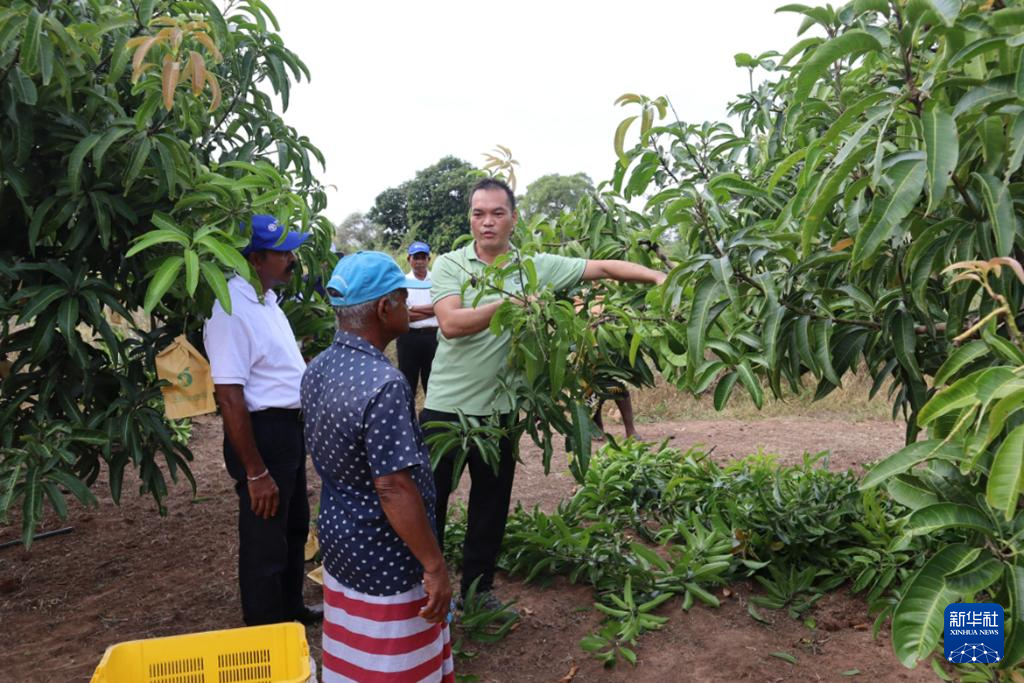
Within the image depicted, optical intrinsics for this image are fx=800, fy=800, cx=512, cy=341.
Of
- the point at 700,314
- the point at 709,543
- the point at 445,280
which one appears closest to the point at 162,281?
the point at 445,280

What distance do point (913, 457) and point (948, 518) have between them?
0.10 m

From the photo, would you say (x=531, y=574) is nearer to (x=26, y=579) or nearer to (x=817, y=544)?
(x=817, y=544)

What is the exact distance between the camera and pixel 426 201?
18.6 m

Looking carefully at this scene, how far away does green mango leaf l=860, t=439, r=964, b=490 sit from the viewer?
45.2 inches

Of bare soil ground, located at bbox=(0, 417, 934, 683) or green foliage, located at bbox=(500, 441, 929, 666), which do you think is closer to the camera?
bare soil ground, located at bbox=(0, 417, 934, 683)

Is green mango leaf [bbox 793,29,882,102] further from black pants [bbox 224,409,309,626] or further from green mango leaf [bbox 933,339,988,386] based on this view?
black pants [bbox 224,409,309,626]

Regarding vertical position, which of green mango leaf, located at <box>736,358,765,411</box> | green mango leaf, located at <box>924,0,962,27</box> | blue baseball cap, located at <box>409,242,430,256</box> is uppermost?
green mango leaf, located at <box>924,0,962,27</box>

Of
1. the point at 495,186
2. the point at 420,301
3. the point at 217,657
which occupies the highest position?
the point at 495,186

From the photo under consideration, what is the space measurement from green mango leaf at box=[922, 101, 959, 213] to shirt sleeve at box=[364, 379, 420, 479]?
1035 millimetres

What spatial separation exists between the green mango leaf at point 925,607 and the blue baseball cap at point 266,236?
187cm

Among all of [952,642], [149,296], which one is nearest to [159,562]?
[149,296]

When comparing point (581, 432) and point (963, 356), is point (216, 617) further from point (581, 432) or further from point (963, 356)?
point (963, 356)

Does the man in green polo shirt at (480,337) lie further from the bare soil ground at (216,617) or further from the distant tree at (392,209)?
the distant tree at (392,209)

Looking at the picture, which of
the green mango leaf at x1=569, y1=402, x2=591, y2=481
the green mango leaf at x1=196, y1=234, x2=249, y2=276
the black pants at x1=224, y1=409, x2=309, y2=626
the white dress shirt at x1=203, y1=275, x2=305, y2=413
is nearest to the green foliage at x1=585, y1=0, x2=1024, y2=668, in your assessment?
the green mango leaf at x1=569, y1=402, x2=591, y2=481
